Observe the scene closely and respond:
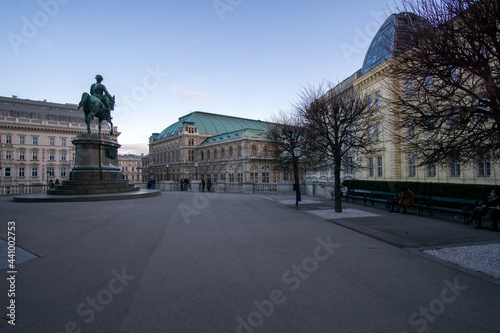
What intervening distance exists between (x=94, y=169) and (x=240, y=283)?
19.3m

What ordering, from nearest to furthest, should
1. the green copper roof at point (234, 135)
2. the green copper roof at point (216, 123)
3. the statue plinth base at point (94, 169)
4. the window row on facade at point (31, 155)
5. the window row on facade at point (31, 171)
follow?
1. the statue plinth base at point (94, 169)
2. the window row on facade at point (31, 155)
3. the window row on facade at point (31, 171)
4. the green copper roof at point (234, 135)
5. the green copper roof at point (216, 123)

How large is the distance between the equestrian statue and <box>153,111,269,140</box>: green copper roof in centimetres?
6808

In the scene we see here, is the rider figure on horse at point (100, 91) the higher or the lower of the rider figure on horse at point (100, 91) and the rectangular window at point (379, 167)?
the higher

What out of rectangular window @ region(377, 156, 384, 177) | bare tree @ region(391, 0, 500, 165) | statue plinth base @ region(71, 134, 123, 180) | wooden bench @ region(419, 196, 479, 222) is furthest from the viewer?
rectangular window @ region(377, 156, 384, 177)

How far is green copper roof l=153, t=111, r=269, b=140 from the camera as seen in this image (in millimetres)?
92938

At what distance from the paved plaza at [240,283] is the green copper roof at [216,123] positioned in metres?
84.2

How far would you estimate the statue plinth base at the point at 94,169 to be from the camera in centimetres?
1916

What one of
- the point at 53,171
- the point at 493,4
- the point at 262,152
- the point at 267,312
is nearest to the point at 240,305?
the point at 267,312

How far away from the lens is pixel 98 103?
21.2m

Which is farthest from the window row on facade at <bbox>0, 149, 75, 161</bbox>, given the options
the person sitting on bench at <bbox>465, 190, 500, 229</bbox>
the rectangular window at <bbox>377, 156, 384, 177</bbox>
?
the person sitting on bench at <bbox>465, 190, 500, 229</bbox>

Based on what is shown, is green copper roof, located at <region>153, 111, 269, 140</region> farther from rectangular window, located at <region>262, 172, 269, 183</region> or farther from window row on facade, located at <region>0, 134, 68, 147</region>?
window row on facade, located at <region>0, 134, 68, 147</region>

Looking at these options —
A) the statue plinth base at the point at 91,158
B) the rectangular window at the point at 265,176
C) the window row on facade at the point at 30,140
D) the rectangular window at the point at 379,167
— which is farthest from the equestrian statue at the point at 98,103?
the window row on facade at the point at 30,140

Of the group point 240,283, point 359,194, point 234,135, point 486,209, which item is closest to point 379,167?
point 359,194

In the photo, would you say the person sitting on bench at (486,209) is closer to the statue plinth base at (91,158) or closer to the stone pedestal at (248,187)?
the statue plinth base at (91,158)
